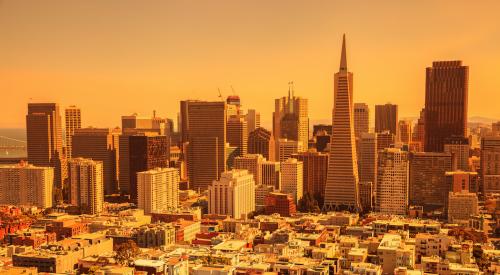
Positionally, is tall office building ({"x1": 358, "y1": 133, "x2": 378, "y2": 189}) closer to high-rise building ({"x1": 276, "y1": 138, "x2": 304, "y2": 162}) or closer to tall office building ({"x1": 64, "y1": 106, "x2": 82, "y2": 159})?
high-rise building ({"x1": 276, "y1": 138, "x2": 304, "y2": 162})

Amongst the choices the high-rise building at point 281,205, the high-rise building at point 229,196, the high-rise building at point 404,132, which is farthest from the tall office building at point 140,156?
the high-rise building at point 404,132

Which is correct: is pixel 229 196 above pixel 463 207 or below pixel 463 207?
above

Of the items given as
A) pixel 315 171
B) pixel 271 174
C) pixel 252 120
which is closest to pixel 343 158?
pixel 315 171

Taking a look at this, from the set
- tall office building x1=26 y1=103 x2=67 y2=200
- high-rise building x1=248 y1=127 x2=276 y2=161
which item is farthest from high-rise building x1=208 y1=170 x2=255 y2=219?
high-rise building x1=248 y1=127 x2=276 y2=161

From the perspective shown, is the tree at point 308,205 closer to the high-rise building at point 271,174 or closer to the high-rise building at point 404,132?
the high-rise building at point 271,174

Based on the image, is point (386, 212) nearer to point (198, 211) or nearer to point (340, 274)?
point (198, 211)

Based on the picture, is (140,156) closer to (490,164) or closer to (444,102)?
(490,164)
